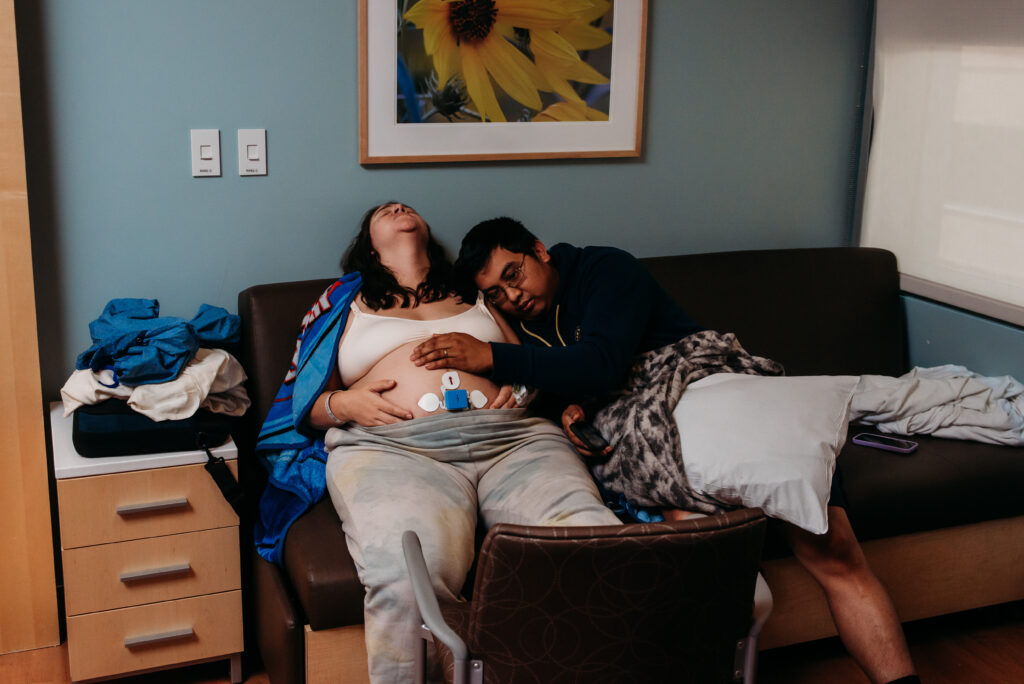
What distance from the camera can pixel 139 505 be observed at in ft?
6.46

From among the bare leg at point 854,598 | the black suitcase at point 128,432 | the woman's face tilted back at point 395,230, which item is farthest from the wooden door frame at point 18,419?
the bare leg at point 854,598

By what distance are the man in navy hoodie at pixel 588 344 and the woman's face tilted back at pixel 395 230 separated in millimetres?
160

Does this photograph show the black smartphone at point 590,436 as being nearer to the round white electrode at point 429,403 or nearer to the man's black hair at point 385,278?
the round white electrode at point 429,403

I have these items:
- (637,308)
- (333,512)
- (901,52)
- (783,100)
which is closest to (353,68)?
(637,308)

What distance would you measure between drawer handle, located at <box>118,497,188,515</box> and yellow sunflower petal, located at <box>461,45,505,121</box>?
4.21ft

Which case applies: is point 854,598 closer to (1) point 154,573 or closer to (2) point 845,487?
(2) point 845,487

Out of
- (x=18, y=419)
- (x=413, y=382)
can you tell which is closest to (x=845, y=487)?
(x=413, y=382)

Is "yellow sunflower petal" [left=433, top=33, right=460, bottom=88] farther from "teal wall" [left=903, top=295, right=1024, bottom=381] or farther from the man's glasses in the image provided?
"teal wall" [left=903, top=295, right=1024, bottom=381]

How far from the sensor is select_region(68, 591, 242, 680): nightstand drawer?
2008 millimetres

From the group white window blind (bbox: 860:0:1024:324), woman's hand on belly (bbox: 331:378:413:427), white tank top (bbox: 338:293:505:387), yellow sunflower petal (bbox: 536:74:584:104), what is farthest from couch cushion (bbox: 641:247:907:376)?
woman's hand on belly (bbox: 331:378:413:427)

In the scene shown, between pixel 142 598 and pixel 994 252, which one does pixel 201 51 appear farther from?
pixel 994 252

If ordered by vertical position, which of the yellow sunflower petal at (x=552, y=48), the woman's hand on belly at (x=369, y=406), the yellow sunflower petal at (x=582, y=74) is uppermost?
the yellow sunflower petal at (x=552, y=48)

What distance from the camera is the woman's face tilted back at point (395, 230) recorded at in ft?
7.61

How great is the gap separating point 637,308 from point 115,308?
48.2 inches
